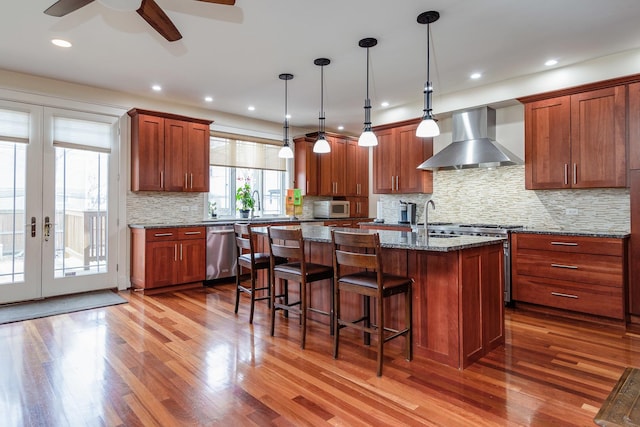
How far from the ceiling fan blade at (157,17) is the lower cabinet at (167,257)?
2.80m

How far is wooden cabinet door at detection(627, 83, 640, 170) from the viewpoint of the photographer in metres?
3.65

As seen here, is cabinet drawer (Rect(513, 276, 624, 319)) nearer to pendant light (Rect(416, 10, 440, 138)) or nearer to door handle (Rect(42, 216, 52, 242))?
pendant light (Rect(416, 10, 440, 138))

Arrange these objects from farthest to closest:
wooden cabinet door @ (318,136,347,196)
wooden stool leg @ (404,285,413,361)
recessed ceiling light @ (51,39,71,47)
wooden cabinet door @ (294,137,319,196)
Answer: wooden cabinet door @ (318,136,347,196) → wooden cabinet door @ (294,137,319,196) → recessed ceiling light @ (51,39,71,47) → wooden stool leg @ (404,285,413,361)

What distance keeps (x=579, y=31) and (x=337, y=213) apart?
461cm

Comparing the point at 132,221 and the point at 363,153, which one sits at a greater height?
the point at 363,153

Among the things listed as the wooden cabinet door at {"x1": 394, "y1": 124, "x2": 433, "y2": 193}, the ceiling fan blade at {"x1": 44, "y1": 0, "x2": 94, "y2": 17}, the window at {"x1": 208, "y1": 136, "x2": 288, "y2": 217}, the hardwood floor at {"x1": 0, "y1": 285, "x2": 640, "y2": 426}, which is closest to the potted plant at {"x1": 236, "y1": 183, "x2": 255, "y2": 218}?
the window at {"x1": 208, "y1": 136, "x2": 288, "y2": 217}

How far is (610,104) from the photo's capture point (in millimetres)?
3805

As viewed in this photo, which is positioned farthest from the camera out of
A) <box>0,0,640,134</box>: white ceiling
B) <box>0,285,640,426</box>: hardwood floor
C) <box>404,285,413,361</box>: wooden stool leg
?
<box>0,0,640,134</box>: white ceiling

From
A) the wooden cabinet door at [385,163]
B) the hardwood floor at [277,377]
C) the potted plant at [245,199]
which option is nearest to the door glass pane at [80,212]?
the hardwood floor at [277,377]

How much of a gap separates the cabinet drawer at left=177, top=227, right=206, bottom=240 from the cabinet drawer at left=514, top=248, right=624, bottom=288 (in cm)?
405

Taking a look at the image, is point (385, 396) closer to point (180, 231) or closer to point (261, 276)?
point (261, 276)

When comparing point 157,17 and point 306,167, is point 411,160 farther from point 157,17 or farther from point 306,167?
point 157,17

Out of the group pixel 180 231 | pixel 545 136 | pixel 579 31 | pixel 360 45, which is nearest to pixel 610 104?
pixel 545 136

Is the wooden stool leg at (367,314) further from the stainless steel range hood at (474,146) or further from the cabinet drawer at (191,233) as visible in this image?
the cabinet drawer at (191,233)
